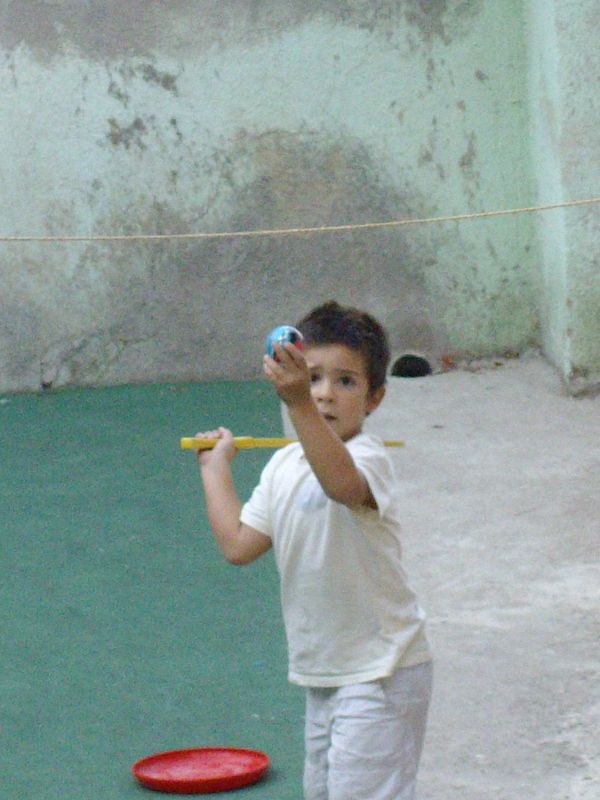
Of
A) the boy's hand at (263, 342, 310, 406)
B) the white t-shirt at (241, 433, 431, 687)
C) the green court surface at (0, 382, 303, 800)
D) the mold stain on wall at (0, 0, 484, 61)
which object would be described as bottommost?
the green court surface at (0, 382, 303, 800)

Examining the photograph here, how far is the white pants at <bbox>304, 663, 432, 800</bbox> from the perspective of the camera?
85.3 inches

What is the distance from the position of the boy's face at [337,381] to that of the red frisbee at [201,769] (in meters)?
1.00

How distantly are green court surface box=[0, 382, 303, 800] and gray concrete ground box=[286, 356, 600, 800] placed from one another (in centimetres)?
41

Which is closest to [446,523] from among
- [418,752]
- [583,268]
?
[583,268]

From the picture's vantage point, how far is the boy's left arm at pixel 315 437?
76.8 inches

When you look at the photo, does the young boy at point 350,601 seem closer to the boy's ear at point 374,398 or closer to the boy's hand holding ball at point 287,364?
the boy's ear at point 374,398

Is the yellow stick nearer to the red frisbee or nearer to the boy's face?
the boy's face

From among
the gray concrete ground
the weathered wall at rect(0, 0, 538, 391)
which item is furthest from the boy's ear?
the weathered wall at rect(0, 0, 538, 391)

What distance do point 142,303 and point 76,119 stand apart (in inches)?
38.4

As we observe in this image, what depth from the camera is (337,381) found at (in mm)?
2244

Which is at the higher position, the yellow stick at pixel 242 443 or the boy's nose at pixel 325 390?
the boy's nose at pixel 325 390

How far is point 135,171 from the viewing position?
7125mm

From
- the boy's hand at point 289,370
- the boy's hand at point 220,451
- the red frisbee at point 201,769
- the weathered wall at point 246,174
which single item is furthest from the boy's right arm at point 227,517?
the weathered wall at point 246,174

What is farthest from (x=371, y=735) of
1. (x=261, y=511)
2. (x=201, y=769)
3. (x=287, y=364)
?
(x=201, y=769)
